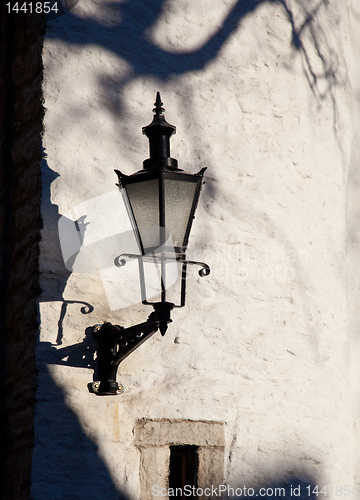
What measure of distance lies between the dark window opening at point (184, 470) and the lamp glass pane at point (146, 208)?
1.13 metres

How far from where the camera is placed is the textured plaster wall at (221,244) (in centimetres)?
256

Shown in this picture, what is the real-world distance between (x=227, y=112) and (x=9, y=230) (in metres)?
1.40

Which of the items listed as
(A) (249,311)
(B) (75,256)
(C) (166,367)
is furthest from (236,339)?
(B) (75,256)

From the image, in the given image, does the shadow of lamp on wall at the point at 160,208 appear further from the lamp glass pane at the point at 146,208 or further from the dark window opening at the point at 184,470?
the dark window opening at the point at 184,470

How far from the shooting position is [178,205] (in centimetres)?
225

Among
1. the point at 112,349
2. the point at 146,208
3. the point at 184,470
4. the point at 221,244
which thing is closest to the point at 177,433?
the point at 184,470

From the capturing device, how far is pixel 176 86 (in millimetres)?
3125

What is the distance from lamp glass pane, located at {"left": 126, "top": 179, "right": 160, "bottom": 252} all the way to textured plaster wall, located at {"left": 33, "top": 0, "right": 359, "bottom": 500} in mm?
540

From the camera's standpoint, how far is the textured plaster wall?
2.56m

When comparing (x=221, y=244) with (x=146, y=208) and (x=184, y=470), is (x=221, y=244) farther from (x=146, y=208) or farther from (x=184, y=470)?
(x=184, y=470)

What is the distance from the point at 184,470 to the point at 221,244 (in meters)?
1.18

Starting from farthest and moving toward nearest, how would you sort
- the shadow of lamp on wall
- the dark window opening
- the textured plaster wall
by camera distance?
the dark window opening < the textured plaster wall < the shadow of lamp on wall

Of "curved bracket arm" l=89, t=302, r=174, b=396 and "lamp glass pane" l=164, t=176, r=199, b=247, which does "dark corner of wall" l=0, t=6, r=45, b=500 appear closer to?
"curved bracket arm" l=89, t=302, r=174, b=396

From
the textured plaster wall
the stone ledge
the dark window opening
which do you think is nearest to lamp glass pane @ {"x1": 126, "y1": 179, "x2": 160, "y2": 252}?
the textured plaster wall
